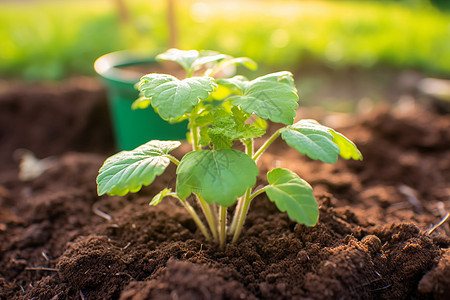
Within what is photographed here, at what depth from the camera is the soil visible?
51.0 inches

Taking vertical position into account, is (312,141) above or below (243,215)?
above

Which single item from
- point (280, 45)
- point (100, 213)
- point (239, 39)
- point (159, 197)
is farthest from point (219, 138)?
point (239, 39)

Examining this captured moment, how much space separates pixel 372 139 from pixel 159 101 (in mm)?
2024

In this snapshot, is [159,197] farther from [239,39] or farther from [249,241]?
[239,39]

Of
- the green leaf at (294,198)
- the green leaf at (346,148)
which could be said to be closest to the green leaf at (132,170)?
A: the green leaf at (294,198)

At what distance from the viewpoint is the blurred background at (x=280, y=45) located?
4730 mm

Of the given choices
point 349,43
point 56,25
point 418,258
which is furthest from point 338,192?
point 56,25

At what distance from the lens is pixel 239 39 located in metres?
5.12

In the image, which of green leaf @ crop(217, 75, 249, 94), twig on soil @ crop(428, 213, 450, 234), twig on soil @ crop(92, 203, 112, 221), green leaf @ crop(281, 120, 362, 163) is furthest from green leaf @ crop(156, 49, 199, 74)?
twig on soil @ crop(428, 213, 450, 234)

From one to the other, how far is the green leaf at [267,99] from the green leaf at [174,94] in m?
0.13

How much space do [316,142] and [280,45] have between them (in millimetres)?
3959

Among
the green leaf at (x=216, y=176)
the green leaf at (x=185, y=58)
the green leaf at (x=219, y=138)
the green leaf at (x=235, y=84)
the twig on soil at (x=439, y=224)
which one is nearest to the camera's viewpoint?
the green leaf at (x=216, y=176)

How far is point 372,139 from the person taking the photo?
9.26ft

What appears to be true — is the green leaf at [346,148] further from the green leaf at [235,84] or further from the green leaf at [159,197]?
the green leaf at [159,197]
